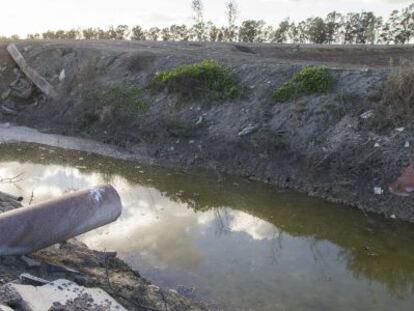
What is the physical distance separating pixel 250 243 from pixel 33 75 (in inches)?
528

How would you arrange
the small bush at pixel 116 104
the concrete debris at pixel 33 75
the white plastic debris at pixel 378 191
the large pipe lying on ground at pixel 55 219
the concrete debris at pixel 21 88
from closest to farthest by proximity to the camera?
the large pipe lying on ground at pixel 55 219 → the white plastic debris at pixel 378 191 → the small bush at pixel 116 104 → the concrete debris at pixel 33 75 → the concrete debris at pixel 21 88

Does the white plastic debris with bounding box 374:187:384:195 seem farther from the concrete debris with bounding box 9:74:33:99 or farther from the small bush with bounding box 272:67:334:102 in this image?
the concrete debris with bounding box 9:74:33:99

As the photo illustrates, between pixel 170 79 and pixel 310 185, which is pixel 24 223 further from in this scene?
pixel 170 79

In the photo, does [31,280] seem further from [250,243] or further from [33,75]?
[33,75]

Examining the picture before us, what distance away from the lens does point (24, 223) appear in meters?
5.34

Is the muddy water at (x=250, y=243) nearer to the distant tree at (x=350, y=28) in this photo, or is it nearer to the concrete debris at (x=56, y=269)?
the concrete debris at (x=56, y=269)

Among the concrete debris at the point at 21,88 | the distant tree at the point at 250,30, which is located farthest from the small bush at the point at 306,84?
the distant tree at the point at 250,30

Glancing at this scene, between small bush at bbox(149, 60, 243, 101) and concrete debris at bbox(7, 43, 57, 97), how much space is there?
17.5 feet

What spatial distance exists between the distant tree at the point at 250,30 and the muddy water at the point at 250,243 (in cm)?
2655

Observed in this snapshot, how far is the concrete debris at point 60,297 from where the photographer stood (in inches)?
170

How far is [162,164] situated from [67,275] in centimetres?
696

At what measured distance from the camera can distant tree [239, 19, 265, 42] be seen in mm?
35688

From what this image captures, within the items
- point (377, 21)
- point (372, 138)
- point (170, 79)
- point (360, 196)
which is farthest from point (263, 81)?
point (377, 21)

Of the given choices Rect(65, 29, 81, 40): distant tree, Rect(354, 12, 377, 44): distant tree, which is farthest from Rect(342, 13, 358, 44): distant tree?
Rect(65, 29, 81, 40): distant tree
